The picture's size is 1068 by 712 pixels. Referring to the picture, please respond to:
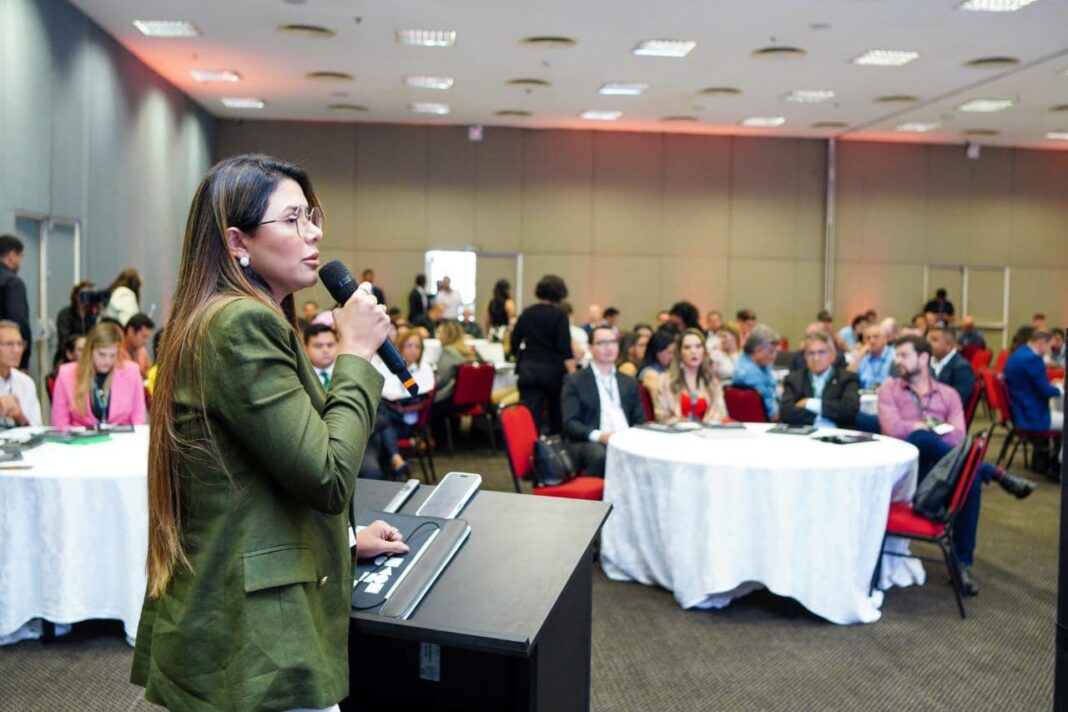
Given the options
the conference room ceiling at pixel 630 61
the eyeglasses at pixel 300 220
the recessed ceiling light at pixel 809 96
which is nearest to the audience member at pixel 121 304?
the conference room ceiling at pixel 630 61

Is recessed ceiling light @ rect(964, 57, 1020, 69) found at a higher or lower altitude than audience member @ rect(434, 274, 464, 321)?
higher

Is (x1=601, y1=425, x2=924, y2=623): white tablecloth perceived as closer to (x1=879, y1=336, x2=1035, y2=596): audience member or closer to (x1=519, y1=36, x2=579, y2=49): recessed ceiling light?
(x1=879, y1=336, x2=1035, y2=596): audience member

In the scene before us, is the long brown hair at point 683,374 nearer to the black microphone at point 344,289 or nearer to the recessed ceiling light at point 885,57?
the black microphone at point 344,289

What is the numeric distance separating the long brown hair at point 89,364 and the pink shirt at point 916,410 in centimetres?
415

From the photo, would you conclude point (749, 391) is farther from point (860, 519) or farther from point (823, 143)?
point (823, 143)

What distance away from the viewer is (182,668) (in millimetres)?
1347

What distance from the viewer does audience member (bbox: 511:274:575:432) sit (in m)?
7.18

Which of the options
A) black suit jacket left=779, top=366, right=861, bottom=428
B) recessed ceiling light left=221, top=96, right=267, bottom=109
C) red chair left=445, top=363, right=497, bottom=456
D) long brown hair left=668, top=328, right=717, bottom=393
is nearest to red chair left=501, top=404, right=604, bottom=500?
long brown hair left=668, top=328, right=717, bottom=393

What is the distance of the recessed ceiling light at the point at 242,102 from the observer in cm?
1370

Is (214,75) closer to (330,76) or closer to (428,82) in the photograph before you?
(330,76)

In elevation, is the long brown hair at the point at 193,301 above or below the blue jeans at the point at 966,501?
above

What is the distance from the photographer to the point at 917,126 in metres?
15.0

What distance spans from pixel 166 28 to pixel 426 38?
270cm

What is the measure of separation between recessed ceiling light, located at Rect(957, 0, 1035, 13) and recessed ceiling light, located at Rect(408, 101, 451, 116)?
7449mm
